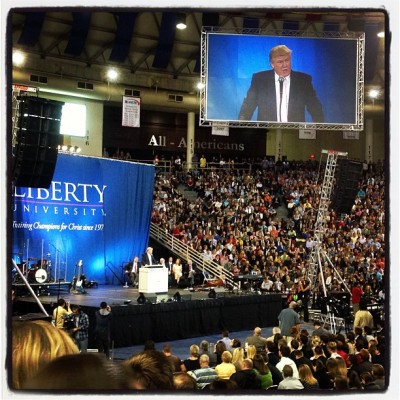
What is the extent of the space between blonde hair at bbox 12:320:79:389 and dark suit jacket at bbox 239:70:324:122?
13.4 metres

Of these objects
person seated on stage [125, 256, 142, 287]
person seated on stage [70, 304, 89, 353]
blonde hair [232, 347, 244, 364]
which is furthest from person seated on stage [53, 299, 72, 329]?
person seated on stage [125, 256, 142, 287]

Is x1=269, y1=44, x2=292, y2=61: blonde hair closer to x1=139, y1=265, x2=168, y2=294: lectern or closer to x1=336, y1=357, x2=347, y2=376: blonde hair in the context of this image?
x1=139, y1=265, x2=168, y2=294: lectern

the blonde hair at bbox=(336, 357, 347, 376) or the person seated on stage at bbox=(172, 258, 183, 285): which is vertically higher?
the blonde hair at bbox=(336, 357, 347, 376)

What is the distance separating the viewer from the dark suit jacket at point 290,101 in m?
14.9

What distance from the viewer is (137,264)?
59.8 ft

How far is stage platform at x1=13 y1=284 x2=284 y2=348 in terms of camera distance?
12.0m

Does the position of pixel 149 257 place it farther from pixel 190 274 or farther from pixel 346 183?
pixel 346 183

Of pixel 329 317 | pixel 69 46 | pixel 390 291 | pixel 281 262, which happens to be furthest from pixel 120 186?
pixel 390 291

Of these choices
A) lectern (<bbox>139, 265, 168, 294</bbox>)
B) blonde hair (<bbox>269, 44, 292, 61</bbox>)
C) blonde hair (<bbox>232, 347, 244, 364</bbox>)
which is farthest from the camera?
blonde hair (<bbox>269, 44, 292, 61</bbox>)

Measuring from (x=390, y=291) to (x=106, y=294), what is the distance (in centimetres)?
1375

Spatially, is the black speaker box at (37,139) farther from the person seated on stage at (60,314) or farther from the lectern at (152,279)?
the lectern at (152,279)

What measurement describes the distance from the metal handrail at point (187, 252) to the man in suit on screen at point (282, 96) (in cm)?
523

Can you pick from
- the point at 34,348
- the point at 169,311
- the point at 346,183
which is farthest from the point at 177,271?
the point at 34,348

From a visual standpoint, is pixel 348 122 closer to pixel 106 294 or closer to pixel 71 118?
pixel 106 294
